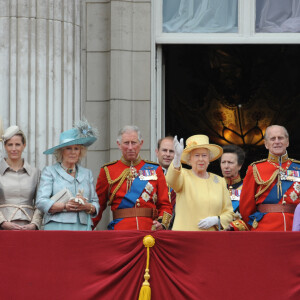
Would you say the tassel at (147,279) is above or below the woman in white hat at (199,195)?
below

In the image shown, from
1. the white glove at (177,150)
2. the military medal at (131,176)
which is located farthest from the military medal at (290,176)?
the military medal at (131,176)

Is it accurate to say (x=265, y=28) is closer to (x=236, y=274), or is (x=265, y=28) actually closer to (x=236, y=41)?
(x=236, y=41)

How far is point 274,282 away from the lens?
9.58m

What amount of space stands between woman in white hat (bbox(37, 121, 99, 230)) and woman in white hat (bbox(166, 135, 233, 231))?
790mm

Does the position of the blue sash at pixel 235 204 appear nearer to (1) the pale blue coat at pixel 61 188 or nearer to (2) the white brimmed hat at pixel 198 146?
(2) the white brimmed hat at pixel 198 146

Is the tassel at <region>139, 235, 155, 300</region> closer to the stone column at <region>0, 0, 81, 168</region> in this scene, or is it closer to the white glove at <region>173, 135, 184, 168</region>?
the white glove at <region>173, 135, 184, 168</region>

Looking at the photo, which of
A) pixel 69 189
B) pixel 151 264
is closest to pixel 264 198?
pixel 151 264

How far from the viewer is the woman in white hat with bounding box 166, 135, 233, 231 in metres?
10.2

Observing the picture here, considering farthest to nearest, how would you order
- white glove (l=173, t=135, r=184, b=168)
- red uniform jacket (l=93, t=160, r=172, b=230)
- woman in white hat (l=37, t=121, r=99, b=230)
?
red uniform jacket (l=93, t=160, r=172, b=230) → woman in white hat (l=37, t=121, r=99, b=230) → white glove (l=173, t=135, r=184, b=168)

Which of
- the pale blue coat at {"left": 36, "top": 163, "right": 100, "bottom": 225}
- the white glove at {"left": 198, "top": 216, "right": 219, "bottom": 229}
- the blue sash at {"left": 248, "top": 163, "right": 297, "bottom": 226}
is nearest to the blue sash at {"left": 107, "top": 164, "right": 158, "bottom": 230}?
the pale blue coat at {"left": 36, "top": 163, "right": 100, "bottom": 225}

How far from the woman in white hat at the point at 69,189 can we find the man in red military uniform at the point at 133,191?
0.36 m

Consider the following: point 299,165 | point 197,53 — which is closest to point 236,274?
point 299,165

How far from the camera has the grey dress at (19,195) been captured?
10.3m

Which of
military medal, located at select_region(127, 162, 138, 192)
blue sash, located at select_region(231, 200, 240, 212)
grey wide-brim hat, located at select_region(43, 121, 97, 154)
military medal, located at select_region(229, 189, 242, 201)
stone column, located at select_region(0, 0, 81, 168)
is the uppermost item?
stone column, located at select_region(0, 0, 81, 168)
